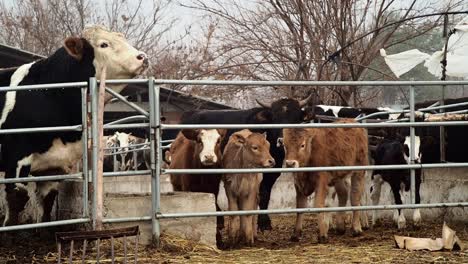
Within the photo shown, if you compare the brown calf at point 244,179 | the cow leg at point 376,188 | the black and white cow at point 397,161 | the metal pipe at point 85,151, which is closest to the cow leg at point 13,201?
the metal pipe at point 85,151

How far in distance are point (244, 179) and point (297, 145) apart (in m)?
0.82

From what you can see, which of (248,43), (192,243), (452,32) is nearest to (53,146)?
(192,243)

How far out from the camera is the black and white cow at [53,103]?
300 inches

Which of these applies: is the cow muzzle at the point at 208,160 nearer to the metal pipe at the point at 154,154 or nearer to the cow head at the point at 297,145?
the cow head at the point at 297,145

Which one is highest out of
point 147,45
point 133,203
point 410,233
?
point 147,45

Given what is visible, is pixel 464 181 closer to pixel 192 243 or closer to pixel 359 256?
pixel 359 256

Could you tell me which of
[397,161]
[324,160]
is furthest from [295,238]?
[397,161]

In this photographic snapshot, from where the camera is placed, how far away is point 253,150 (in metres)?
9.14

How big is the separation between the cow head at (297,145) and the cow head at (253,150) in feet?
0.76

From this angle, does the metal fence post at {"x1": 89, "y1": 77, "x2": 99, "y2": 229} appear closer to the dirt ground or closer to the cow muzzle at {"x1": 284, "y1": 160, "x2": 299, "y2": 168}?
the dirt ground

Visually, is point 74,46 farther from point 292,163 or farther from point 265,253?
point 265,253

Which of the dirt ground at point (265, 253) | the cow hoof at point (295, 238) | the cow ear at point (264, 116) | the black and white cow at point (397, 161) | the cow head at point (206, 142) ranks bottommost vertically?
the cow hoof at point (295, 238)

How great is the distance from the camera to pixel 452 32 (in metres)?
12.7

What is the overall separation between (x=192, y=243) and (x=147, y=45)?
2548cm
